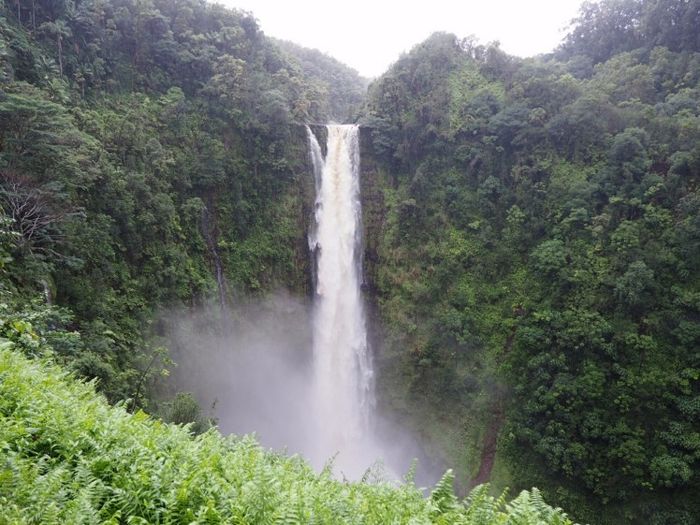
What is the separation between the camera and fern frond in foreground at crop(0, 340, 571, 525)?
133 inches

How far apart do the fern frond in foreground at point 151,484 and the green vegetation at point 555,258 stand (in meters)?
14.9

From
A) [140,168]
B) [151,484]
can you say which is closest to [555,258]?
[140,168]

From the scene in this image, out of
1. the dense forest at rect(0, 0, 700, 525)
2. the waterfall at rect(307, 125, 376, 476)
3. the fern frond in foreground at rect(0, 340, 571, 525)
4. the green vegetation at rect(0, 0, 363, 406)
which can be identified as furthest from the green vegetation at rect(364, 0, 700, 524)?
the fern frond in foreground at rect(0, 340, 571, 525)

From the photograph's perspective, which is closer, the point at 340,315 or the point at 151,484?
the point at 151,484

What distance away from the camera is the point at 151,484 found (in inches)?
147

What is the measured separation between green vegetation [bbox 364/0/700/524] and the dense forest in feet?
0.33

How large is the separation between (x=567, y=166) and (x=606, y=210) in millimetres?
3262

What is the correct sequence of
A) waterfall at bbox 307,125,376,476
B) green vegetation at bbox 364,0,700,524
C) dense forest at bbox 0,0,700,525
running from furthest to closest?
1. waterfall at bbox 307,125,376,476
2. green vegetation at bbox 364,0,700,524
3. dense forest at bbox 0,0,700,525

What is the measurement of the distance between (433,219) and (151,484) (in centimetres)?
2106

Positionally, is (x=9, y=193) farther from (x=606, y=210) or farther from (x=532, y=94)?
(x=532, y=94)

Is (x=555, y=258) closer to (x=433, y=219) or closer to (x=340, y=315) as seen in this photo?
(x=433, y=219)

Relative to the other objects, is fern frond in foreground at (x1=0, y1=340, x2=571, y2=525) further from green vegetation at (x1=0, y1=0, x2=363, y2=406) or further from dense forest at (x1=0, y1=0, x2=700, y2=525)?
green vegetation at (x1=0, y1=0, x2=363, y2=406)

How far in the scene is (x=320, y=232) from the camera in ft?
77.9

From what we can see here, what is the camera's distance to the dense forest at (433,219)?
46.8 ft
